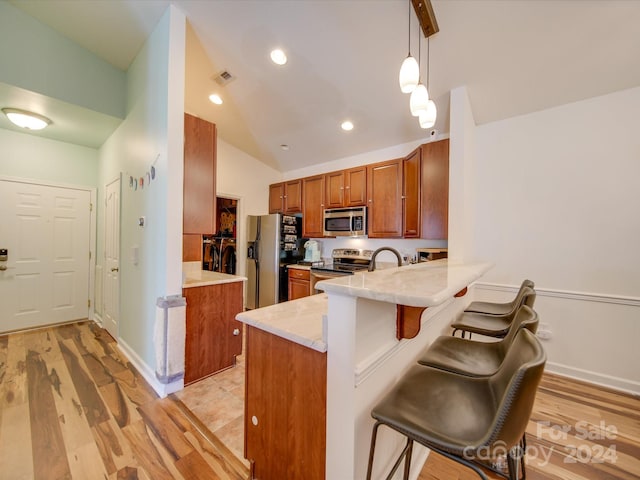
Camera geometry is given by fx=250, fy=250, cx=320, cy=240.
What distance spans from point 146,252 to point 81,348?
5.41ft

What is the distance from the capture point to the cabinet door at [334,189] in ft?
12.5

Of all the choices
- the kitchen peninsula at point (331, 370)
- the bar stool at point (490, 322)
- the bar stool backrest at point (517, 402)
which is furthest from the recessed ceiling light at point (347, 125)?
the bar stool backrest at point (517, 402)

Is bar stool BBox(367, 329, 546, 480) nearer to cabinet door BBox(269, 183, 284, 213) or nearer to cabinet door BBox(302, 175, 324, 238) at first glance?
cabinet door BBox(302, 175, 324, 238)

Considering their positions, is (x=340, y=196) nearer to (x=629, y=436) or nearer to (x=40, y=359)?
(x=629, y=436)

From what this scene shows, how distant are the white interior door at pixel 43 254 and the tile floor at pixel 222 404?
9.57 feet

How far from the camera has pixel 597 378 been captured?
88.4 inches

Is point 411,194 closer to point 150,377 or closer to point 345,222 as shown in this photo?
point 345,222

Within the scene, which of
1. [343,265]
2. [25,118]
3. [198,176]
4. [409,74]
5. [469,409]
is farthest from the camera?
[343,265]

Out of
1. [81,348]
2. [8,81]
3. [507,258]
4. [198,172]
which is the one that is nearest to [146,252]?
[198,172]

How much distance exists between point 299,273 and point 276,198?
1.54m

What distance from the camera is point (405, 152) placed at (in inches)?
136

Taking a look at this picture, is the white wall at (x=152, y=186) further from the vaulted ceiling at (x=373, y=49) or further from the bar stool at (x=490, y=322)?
the bar stool at (x=490, y=322)

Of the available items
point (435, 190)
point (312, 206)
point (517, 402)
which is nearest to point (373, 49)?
point (435, 190)

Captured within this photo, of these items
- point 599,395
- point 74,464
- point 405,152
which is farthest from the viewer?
point 405,152
